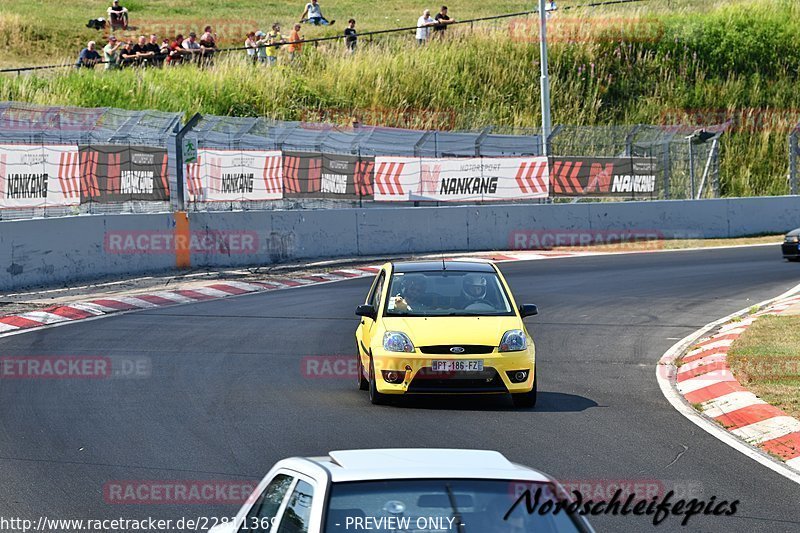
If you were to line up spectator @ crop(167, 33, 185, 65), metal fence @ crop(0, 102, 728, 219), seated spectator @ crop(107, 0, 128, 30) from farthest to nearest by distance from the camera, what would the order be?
seated spectator @ crop(107, 0, 128, 30) → spectator @ crop(167, 33, 185, 65) → metal fence @ crop(0, 102, 728, 219)

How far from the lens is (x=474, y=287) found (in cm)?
1248

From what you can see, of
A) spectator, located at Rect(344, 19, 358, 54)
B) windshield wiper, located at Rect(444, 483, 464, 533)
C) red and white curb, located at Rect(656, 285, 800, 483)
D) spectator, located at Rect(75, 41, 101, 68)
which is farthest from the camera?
spectator, located at Rect(344, 19, 358, 54)

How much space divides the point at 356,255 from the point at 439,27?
21764 mm

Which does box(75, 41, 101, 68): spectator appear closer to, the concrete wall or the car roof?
the concrete wall

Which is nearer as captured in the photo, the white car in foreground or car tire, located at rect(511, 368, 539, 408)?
the white car in foreground

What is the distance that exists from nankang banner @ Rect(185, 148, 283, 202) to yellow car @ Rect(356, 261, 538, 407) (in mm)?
12968

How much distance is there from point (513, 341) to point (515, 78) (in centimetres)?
3724

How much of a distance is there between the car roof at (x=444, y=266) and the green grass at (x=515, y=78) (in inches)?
1033

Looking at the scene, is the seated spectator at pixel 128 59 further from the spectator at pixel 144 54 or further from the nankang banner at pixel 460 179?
the nankang banner at pixel 460 179

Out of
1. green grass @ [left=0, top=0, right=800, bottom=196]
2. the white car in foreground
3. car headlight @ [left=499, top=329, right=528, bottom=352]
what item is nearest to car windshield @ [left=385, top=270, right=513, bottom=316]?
car headlight @ [left=499, top=329, right=528, bottom=352]

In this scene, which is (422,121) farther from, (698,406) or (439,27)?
(698,406)

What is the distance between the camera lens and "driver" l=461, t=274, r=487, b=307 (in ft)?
40.5

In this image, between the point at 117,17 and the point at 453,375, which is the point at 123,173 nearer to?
the point at 453,375

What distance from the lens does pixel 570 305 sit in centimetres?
1950
